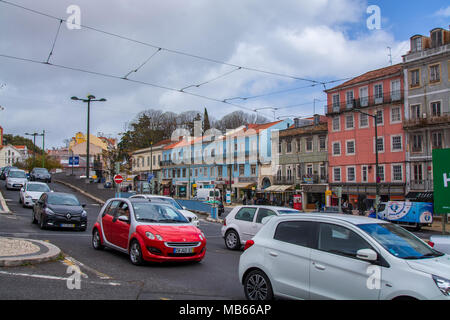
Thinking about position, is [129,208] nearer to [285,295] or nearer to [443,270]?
[285,295]

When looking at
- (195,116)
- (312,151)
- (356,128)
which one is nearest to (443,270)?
(356,128)

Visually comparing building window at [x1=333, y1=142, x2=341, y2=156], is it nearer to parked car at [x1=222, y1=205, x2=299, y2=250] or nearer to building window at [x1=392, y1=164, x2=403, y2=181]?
building window at [x1=392, y1=164, x2=403, y2=181]

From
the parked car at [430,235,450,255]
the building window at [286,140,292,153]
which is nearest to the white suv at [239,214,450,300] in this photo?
the parked car at [430,235,450,255]

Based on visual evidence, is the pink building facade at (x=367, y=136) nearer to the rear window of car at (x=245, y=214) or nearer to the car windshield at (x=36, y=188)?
the rear window of car at (x=245, y=214)

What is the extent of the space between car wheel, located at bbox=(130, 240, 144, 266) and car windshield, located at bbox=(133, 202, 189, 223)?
0.63 m

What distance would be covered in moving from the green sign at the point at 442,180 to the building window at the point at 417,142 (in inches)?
1137

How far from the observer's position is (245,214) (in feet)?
43.5

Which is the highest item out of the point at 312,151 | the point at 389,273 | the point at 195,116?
the point at 195,116

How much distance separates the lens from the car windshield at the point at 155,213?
9562 mm

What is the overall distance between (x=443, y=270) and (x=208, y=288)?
3894 mm

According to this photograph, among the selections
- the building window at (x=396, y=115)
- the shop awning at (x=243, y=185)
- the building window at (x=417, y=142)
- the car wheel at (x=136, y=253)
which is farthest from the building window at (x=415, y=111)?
the car wheel at (x=136, y=253)

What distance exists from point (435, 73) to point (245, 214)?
32025mm

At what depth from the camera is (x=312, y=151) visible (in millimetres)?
48062

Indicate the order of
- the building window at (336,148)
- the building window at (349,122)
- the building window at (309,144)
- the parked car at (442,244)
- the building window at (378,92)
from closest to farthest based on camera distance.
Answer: the parked car at (442,244)
the building window at (378,92)
the building window at (349,122)
the building window at (336,148)
the building window at (309,144)
